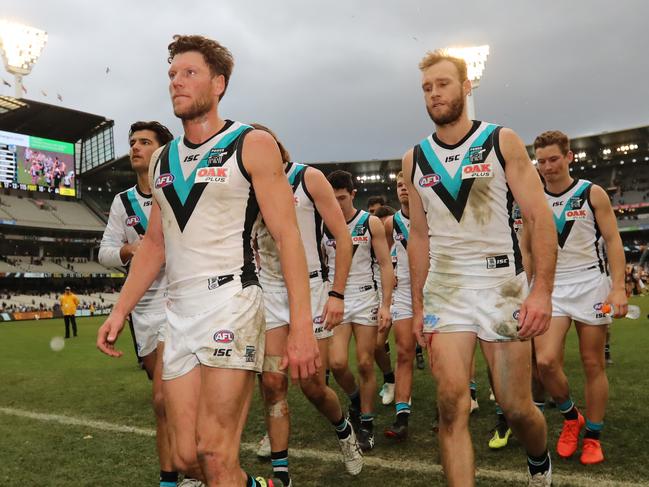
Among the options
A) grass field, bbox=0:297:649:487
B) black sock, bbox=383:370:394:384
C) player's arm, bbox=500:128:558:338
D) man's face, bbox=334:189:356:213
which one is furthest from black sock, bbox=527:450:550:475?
black sock, bbox=383:370:394:384

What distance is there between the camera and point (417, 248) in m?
Result: 3.98

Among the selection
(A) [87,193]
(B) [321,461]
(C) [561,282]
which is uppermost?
(A) [87,193]

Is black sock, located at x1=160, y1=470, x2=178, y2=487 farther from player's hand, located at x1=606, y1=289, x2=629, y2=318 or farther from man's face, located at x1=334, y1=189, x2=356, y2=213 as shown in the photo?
player's hand, located at x1=606, y1=289, x2=629, y2=318

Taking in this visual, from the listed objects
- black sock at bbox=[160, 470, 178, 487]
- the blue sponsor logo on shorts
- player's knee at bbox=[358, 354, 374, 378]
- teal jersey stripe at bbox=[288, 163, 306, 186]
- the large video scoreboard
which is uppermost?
the large video scoreboard

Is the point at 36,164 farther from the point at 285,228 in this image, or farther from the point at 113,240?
the point at 285,228

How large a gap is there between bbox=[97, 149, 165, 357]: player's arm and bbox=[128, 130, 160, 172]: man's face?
1308 mm

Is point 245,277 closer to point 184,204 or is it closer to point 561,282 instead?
point 184,204

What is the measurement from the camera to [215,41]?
315 centimetres

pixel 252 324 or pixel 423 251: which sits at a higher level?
pixel 423 251

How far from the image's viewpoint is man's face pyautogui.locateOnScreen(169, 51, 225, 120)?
2992mm

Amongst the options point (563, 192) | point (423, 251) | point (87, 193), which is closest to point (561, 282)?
point (563, 192)

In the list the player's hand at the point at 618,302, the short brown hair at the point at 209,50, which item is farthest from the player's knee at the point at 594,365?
the short brown hair at the point at 209,50

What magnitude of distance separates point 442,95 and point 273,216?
1.53m

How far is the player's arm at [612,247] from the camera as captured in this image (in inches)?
184
